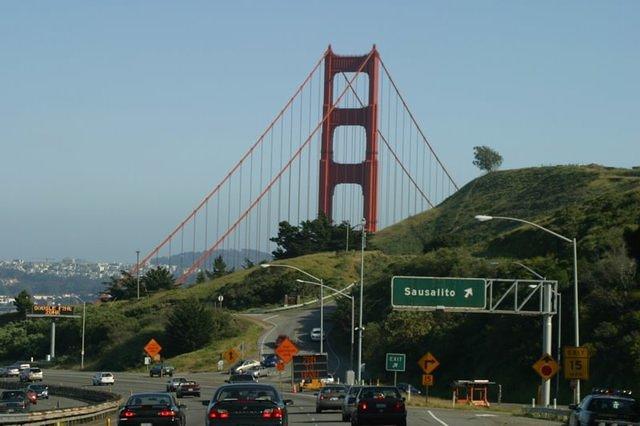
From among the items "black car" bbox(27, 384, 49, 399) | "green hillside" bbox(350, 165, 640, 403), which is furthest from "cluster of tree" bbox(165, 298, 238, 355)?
"black car" bbox(27, 384, 49, 399)

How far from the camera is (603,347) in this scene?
68125mm

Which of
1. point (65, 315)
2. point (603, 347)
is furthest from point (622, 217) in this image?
point (65, 315)

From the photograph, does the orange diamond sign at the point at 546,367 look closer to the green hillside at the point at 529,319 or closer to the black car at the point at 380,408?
the green hillside at the point at 529,319

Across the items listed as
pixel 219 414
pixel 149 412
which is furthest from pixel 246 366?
pixel 219 414

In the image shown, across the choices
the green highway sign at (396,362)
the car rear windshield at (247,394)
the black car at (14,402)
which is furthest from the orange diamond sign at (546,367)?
the car rear windshield at (247,394)

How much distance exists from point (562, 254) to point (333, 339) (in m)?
24.1

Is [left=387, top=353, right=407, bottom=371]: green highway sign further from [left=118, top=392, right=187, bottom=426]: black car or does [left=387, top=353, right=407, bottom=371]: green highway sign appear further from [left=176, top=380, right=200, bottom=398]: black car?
[left=118, top=392, right=187, bottom=426]: black car

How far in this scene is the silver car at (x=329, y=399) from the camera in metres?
51.3

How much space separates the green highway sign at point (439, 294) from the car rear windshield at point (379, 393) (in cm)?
2158

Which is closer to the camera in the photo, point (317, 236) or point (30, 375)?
point (30, 375)

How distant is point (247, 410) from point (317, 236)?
418 feet

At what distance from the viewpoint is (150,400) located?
32.5m

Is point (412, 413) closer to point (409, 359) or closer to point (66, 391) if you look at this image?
point (66, 391)

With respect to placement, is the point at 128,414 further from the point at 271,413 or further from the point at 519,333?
the point at 519,333
